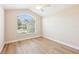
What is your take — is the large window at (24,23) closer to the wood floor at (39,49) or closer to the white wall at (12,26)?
the white wall at (12,26)

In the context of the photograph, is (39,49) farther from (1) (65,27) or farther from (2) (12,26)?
(2) (12,26)

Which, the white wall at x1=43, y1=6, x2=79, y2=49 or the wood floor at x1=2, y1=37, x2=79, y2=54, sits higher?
the white wall at x1=43, y1=6, x2=79, y2=49

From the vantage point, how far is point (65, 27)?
3.56 meters

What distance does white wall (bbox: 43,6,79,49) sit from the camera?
316 centimetres

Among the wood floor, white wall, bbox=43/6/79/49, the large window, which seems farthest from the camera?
the large window

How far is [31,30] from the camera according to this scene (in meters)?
4.82

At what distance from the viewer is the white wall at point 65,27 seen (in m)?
3.16

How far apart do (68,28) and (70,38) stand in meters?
0.31

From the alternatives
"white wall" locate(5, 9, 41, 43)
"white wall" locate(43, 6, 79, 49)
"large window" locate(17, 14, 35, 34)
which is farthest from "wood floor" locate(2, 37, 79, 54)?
"large window" locate(17, 14, 35, 34)

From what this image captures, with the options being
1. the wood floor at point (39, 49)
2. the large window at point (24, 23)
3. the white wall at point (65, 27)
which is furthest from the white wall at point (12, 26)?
the white wall at point (65, 27)

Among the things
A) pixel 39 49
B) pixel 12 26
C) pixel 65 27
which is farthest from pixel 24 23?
pixel 65 27

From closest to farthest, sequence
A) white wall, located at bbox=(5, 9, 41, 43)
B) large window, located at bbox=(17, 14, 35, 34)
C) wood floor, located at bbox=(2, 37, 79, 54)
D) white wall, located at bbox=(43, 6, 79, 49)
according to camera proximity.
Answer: wood floor, located at bbox=(2, 37, 79, 54)
white wall, located at bbox=(43, 6, 79, 49)
white wall, located at bbox=(5, 9, 41, 43)
large window, located at bbox=(17, 14, 35, 34)

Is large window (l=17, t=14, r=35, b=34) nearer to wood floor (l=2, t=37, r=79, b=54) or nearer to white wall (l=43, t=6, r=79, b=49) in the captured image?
white wall (l=43, t=6, r=79, b=49)
